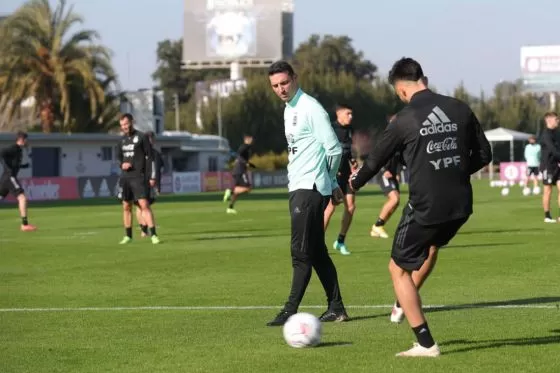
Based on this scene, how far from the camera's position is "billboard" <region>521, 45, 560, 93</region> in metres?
110

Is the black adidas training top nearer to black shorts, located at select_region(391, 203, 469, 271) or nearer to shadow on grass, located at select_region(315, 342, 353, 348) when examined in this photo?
black shorts, located at select_region(391, 203, 469, 271)

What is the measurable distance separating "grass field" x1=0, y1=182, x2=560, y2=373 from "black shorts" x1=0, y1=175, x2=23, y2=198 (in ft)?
11.1

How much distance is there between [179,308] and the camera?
1222cm

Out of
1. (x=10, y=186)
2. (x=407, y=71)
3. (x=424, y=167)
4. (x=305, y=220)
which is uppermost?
(x=407, y=71)

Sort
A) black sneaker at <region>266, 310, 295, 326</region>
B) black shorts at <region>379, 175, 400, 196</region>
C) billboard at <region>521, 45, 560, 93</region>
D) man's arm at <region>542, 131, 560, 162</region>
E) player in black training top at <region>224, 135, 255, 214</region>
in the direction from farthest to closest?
billboard at <region>521, 45, 560, 93</region>
player in black training top at <region>224, 135, 255, 214</region>
man's arm at <region>542, 131, 560, 162</region>
black shorts at <region>379, 175, 400, 196</region>
black sneaker at <region>266, 310, 295, 326</region>

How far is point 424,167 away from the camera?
851 centimetres

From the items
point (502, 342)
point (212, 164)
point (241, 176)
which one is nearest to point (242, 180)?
point (241, 176)

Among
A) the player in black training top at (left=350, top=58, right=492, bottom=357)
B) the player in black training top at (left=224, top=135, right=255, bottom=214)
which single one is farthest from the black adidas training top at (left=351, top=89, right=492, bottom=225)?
the player in black training top at (left=224, top=135, right=255, bottom=214)

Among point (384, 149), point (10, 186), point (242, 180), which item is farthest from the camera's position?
point (242, 180)

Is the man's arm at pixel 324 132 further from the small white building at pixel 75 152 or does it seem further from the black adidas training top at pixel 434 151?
the small white building at pixel 75 152

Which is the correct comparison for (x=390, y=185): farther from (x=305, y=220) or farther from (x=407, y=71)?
(x=407, y=71)

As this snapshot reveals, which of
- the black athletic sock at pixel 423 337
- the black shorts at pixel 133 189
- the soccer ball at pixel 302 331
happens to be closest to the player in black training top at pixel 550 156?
the black shorts at pixel 133 189

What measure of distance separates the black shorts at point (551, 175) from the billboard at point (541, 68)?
8596cm

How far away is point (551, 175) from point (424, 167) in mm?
17718
